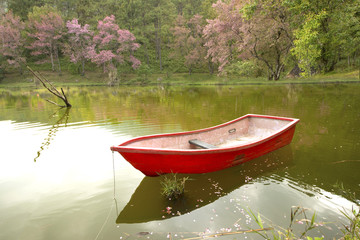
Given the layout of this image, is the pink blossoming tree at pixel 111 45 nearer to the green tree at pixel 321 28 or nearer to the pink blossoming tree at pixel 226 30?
the pink blossoming tree at pixel 226 30

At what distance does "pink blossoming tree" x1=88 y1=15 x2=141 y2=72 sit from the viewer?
37.8m

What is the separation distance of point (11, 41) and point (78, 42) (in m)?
10.7

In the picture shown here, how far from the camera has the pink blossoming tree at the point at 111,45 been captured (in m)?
37.8

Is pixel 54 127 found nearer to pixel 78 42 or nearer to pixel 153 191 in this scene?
pixel 153 191

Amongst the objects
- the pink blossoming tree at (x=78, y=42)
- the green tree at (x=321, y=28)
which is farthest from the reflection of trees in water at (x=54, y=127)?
the pink blossoming tree at (x=78, y=42)

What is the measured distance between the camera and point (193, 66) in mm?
44094

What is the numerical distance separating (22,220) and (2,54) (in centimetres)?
4696

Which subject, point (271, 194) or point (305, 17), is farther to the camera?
point (305, 17)

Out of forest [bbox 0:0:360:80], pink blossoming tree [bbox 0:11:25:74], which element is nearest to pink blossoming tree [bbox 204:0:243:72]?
forest [bbox 0:0:360:80]

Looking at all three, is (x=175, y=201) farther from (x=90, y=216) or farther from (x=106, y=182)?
(x=106, y=182)

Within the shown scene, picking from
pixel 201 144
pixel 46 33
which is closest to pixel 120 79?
pixel 46 33

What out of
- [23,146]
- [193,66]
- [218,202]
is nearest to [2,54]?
[193,66]

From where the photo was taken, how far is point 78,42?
134 ft

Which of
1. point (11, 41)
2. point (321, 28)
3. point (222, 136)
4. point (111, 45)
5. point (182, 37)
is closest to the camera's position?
point (222, 136)
